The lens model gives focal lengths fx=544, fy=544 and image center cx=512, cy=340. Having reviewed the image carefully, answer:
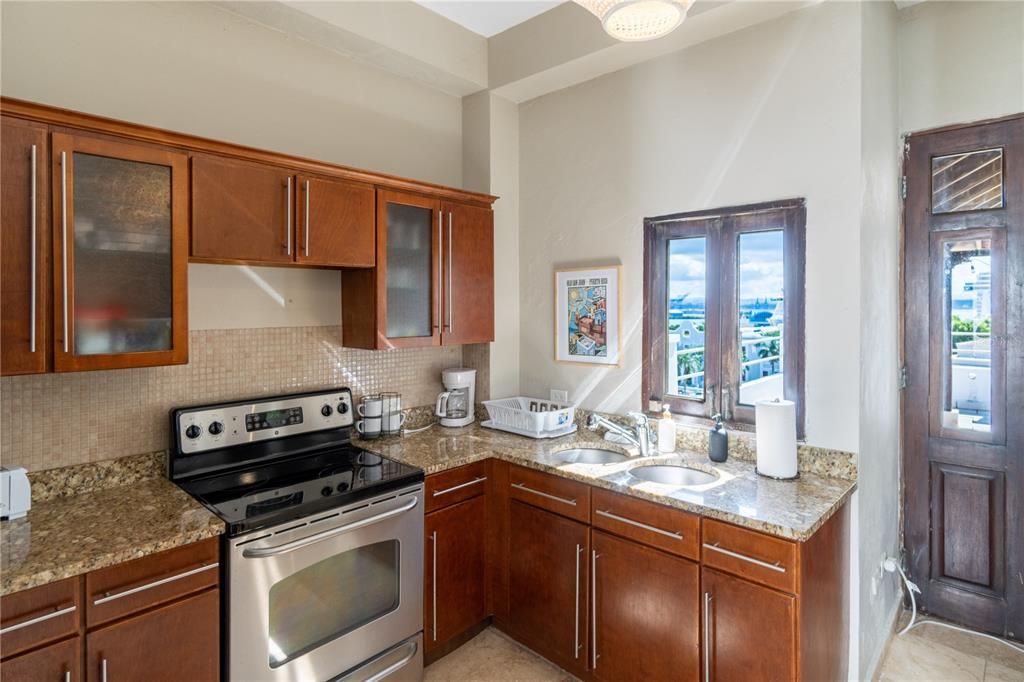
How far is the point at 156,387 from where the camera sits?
6.89 ft

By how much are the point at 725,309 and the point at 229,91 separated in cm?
234

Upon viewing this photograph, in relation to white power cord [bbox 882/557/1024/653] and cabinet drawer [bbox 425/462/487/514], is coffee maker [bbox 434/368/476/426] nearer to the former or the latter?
cabinet drawer [bbox 425/462/487/514]

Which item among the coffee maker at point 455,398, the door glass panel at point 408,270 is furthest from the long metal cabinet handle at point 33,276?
the coffee maker at point 455,398

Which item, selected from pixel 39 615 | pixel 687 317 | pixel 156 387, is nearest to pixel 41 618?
pixel 39 615

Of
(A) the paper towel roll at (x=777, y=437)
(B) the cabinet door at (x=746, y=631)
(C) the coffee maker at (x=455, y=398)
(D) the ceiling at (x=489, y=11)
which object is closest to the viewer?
(B) the cabinet door at (x=746, y=631)

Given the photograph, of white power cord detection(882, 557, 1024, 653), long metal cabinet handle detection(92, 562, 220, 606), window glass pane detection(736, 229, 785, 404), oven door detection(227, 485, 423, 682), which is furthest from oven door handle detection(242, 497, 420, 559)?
white power cord detection(882, 557, 1024, 653)

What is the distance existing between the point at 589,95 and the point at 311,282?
1.74m

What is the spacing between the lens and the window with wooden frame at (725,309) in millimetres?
2246

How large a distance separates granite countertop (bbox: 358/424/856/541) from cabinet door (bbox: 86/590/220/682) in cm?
89

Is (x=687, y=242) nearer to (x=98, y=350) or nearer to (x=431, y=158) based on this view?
(x=431, y=158)

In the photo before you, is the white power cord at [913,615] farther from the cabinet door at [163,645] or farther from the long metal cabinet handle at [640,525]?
the cabinet door at [163,645]

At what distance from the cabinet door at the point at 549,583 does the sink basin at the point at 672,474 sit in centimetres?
39

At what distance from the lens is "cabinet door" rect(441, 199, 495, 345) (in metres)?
2.75

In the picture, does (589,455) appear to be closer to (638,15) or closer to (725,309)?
(725,309)
